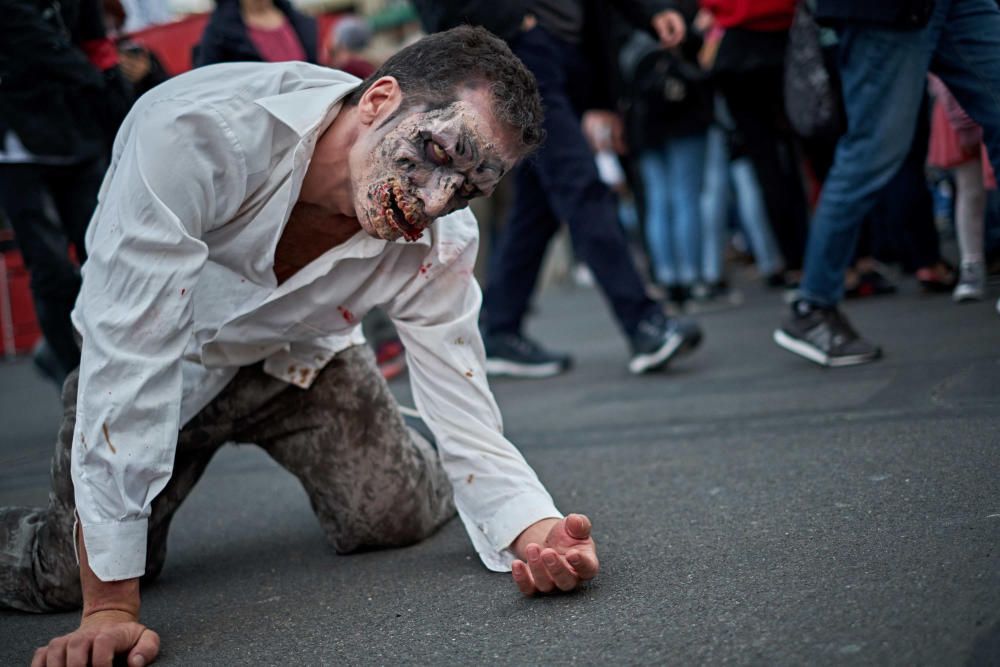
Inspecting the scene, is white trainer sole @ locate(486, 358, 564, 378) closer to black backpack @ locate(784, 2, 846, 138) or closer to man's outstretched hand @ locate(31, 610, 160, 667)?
black backpack @ locate(784, 2, 846, 138)

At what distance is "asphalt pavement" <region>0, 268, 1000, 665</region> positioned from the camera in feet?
5.39

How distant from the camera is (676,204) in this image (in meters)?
6.50

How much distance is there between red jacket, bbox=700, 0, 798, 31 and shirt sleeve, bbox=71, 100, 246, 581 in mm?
3479

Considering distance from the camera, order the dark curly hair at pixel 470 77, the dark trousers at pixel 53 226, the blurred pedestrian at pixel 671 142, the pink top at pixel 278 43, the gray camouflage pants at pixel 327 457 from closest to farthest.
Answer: the dark curly hair at pixel 470 77 → the gray camouflage pants at pixel 327 457 → the dark trousers at pixel 53 226 → the pink top at pixel 278 43 → the blurred pedestrian at pixel 671 142

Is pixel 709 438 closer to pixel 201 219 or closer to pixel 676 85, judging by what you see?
pixel 201 219

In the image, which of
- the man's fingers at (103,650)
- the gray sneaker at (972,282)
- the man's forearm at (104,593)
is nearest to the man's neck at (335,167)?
the man's forearm at (104,593)

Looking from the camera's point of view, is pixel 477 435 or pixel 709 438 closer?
pixel 477 435

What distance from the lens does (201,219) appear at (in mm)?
1879

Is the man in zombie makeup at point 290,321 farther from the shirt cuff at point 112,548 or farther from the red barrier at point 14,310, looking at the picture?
the red barrier at point 14,310

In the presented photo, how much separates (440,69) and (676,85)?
4.51 metres

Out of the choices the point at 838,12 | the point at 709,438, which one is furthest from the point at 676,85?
the point at 709,438

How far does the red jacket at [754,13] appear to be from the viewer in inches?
186

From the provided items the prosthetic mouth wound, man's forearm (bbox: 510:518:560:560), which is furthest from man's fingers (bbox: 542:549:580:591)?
the prosthetic mouth wound

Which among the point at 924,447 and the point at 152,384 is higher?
the point at 152,384
